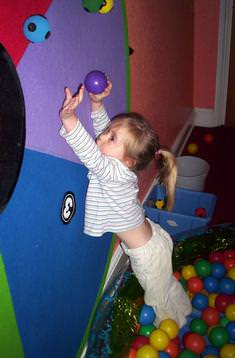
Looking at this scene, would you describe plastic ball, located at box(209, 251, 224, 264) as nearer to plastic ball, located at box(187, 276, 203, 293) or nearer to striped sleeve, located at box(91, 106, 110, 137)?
plastic ball, located at box(187, 276, 203, 293)

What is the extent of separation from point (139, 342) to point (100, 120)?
2.76 feet

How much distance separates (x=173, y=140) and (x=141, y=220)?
133 cm

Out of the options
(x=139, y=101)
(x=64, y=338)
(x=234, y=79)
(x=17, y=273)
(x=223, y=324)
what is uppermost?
(x=234, y=79)

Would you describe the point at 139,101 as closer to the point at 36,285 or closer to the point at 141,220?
the point at 141,220

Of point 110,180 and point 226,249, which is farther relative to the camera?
point 226,249

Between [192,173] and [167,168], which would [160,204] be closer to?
[192,173]

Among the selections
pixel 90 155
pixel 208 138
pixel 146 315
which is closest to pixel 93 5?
pixel 90 155

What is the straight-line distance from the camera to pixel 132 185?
124 cm

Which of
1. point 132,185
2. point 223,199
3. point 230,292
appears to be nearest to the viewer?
point 132,185

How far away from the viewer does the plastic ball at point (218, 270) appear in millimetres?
1702

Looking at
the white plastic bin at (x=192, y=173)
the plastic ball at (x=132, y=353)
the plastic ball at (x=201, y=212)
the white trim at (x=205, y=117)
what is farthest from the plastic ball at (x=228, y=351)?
the white trim at (x=205, y=117)

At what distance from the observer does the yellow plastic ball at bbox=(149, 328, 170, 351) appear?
55.7 inches

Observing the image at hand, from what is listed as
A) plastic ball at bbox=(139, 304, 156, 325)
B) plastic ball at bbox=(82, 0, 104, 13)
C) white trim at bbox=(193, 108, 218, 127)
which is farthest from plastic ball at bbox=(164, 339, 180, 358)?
white trim at bbox=(193, 108, 218, 127)

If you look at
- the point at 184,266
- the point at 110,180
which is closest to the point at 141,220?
the point at 110,180
